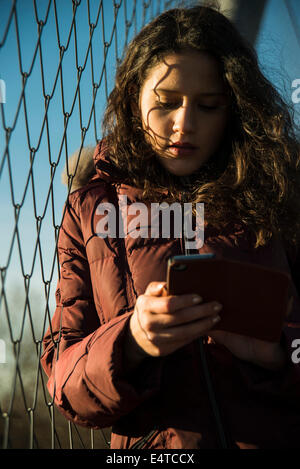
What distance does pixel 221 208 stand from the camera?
4.79 ft

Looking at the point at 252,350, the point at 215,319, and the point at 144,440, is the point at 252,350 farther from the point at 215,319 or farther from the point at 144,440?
the point at 144,440

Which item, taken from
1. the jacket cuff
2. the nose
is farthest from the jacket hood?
the jacket cuff

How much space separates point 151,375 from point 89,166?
3.15ft

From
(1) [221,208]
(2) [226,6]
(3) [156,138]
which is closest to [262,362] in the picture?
(1) [221,208]

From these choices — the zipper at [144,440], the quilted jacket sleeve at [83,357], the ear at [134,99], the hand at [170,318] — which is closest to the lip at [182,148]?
the ear at [134,99]

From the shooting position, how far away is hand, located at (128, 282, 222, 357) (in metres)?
1.06

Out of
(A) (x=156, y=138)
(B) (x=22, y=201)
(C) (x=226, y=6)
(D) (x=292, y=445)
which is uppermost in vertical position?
(C) (x=226, y=6)

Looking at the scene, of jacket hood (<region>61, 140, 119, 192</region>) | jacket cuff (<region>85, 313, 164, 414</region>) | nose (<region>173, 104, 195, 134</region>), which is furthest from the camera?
jacket hood (<region>61, 140, 119, 192</region>)

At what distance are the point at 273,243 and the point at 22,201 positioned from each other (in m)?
0.67

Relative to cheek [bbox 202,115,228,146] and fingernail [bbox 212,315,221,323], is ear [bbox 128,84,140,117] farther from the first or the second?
fingernail [bbox 212,315,221,323]

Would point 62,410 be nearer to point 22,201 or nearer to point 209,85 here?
point 22,201

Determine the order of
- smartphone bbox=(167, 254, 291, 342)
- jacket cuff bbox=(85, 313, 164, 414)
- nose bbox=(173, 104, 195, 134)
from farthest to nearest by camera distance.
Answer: nose bbox=(173, 104, 195, 134), jacket cuff bbox=(85, 313, 164, 414), smartphone bbox=(167, 254, 291, 342)

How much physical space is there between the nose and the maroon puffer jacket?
278 millimetres

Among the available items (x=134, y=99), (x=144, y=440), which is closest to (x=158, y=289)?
(x=144, y=440)
